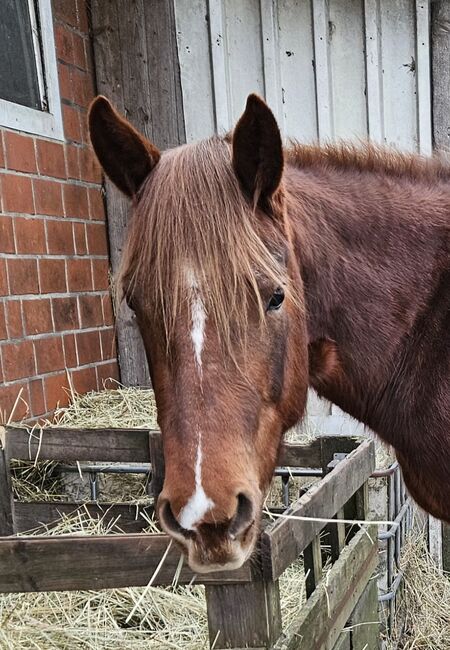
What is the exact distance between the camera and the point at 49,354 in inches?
126

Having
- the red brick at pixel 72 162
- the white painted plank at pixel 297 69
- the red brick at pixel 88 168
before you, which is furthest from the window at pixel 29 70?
the white painted plank at pixel 297 69

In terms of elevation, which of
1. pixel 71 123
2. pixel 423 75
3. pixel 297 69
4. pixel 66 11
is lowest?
pixel 71 123

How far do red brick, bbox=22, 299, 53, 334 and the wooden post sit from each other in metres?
0.59

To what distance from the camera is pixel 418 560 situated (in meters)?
3.51

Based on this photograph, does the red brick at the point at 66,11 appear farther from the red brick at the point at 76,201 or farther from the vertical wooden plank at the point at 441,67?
the vertical wooden plank at the point at 441,67

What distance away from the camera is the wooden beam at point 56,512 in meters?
2.74

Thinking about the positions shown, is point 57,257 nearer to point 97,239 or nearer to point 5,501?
point 97,239

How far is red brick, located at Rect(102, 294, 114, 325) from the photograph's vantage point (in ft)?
12.2

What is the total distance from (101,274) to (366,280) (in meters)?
2.25

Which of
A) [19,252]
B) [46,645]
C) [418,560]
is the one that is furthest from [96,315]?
[418,560]

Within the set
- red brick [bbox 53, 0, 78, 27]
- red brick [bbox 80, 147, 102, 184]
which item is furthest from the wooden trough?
red brick [bbox 53, 0, 78, 27]

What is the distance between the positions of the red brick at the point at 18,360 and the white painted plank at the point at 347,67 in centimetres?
213

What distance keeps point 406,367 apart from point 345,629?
92 cm

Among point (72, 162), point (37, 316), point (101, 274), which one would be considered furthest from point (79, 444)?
point (72, 162)
